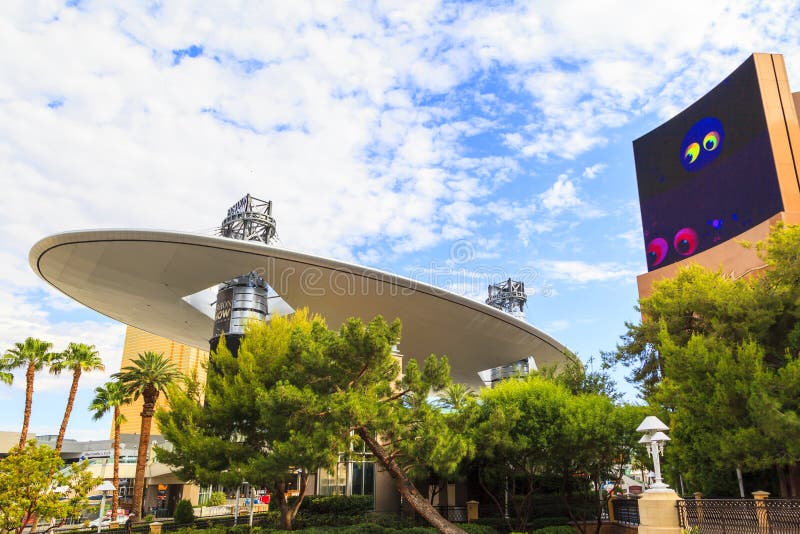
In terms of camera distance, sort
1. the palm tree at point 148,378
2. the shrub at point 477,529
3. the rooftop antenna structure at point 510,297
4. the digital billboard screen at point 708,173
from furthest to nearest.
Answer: the rooftop antenna structure at point 510,297 → the palm tree at point 148,378 → the digital billboard screen at point 708,173 → the shrub at point 477,529

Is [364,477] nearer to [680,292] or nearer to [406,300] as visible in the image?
[406,300]

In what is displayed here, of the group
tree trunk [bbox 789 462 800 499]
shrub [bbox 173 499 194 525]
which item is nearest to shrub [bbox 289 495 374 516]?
shrub [bbox 173 499 194 525]

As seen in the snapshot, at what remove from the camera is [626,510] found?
2119cm

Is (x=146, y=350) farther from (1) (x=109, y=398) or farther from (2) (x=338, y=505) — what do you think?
(2) (x=338, y=505)

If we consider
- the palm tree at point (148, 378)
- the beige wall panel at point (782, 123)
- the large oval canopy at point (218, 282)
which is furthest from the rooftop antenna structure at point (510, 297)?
the palm tree at point (148, 378)

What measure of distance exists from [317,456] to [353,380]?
2.70 metres

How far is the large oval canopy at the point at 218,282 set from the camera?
28953 mm

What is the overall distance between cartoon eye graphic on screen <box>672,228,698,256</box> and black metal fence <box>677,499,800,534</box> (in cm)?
2982

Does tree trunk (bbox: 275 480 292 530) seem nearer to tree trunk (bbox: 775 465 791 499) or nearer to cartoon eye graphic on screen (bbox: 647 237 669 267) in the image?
tree trunk (bbox: 775 465 791 499)

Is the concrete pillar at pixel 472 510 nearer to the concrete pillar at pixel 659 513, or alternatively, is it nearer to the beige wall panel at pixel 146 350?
the concrete pillar at pixel 659 513

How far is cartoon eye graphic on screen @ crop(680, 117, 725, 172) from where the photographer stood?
126 feet

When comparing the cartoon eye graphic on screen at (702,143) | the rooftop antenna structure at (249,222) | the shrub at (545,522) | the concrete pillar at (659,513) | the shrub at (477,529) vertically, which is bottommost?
the shrub at (545,522)

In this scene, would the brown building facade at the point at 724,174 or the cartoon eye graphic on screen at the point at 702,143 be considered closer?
the brown building facade at the point at 724,174

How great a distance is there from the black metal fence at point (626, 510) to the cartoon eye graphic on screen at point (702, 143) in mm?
26438
